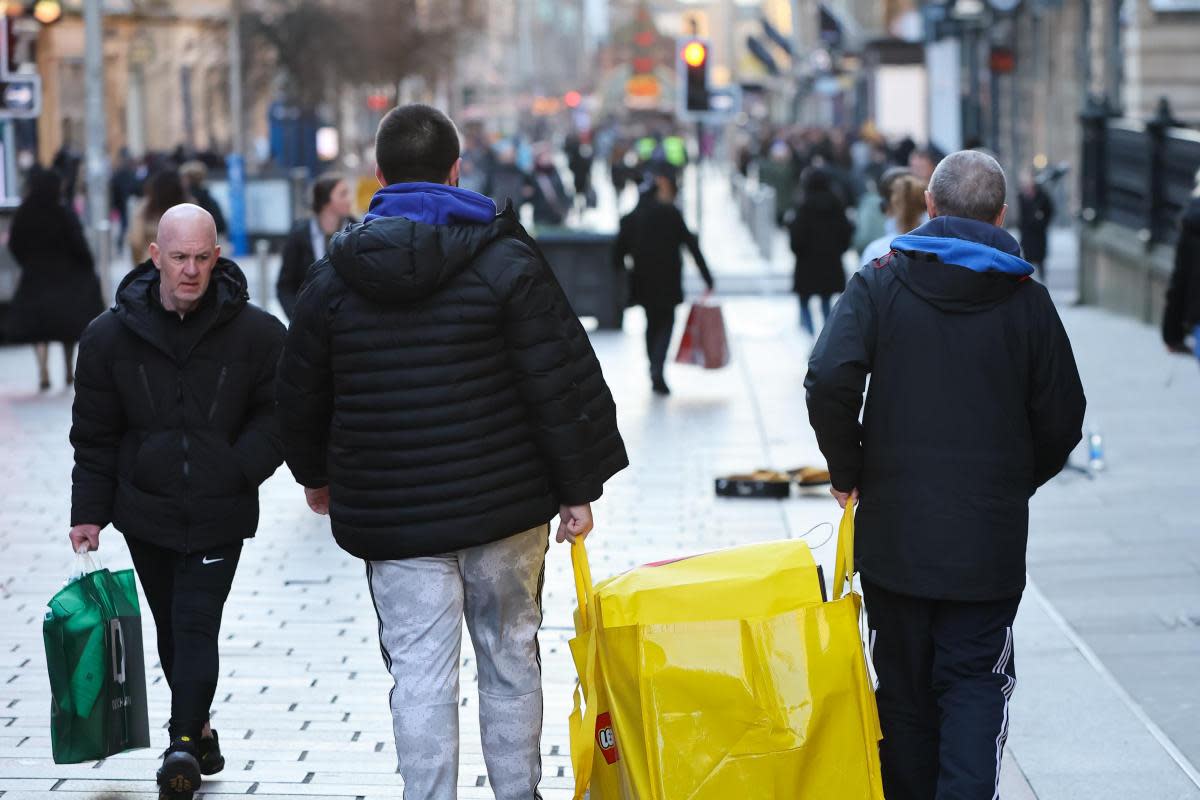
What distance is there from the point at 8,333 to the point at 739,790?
11290mm

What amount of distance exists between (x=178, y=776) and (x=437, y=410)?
1353 mm

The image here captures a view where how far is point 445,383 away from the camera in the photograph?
4.52m

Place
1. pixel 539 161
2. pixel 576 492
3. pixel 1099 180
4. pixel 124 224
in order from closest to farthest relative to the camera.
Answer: pixel 576 492 < pixel 1099 180 < pixel 124 224 < pixel 539 161

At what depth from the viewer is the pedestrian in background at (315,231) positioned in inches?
425

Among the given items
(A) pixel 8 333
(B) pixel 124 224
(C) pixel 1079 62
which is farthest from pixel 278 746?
(C) pixel 1079 62

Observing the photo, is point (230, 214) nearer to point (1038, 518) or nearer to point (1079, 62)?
point (1079, 62)

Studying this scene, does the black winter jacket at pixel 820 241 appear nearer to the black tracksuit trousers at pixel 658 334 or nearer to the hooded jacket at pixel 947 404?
the black tracksuit trousers at pixel 658 334

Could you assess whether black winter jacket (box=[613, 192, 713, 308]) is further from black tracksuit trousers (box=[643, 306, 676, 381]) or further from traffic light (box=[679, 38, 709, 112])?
traffic light (box=[679, 38, 709, 112])

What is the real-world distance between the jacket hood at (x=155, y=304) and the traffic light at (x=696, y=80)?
59.1 ft

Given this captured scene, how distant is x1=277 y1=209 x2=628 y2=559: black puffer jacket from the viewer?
4516 millimetres

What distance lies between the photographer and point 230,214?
103 ft

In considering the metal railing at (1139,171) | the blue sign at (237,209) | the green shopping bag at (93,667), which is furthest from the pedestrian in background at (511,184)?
the green shopping bag at (93,667)

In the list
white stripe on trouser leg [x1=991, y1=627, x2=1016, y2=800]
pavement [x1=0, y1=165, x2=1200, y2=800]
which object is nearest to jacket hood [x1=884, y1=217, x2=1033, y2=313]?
pavement [x1=0, y1=165, x2=1200, y2=800]

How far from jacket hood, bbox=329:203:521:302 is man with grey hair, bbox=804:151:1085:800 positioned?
845 millimetres
